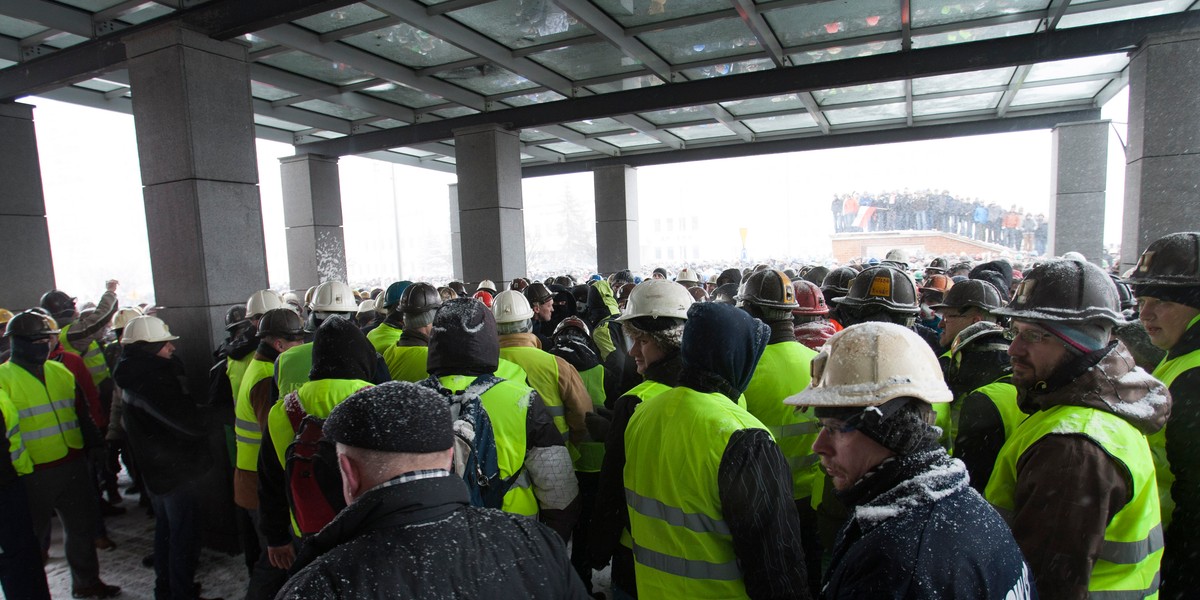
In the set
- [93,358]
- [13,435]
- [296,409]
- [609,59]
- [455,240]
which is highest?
[609,59]

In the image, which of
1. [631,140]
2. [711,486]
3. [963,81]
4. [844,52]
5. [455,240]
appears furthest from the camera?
[455,240]

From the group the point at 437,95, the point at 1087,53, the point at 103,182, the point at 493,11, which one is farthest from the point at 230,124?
the point at 103,182

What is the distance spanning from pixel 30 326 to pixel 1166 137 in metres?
13.0

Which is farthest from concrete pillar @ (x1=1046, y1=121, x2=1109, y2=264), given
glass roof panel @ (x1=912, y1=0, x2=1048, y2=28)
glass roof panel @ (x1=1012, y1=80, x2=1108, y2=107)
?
glass roof panel @ (x1=912, y1=0, x2=1048, y2=28)

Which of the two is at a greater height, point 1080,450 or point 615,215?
point 615,215

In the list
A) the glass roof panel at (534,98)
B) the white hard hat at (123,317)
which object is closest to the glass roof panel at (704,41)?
the glass roof panel at (534,98)

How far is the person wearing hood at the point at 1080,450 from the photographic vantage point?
1.59 meters

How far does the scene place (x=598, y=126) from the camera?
14.7m

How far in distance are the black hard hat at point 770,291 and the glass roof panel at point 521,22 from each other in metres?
5.92

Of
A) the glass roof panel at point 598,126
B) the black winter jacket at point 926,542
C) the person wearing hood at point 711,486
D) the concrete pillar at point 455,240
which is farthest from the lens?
the concrete pillar at point 455,240

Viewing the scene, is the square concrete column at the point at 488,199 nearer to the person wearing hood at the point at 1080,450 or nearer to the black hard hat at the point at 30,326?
the black hard hat at the point at 30,326

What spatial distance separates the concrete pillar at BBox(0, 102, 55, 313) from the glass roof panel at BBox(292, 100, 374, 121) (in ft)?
13.6

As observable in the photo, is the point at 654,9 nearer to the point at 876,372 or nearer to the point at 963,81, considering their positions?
the point at 963,81

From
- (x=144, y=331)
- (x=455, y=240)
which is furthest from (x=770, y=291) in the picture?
(x=455, y=240)
